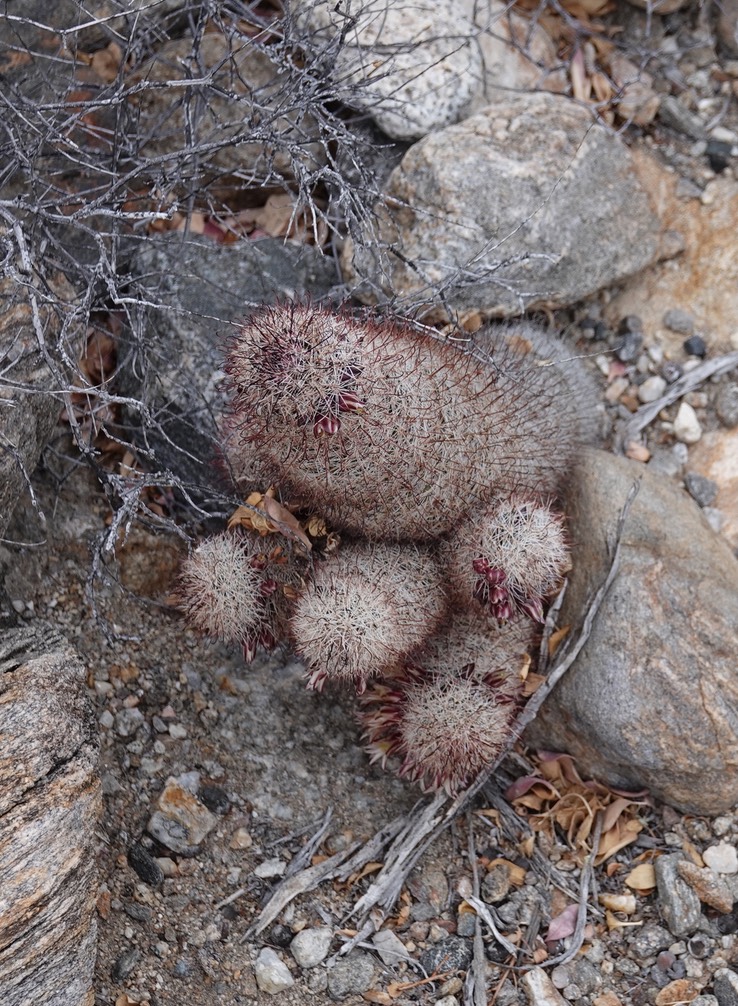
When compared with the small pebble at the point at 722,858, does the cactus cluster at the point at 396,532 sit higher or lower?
higher

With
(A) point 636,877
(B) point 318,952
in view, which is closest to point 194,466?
(B) point 318,952

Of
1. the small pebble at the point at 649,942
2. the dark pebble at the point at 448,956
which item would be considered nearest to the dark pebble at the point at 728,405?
the small pebble at the point at 649,942

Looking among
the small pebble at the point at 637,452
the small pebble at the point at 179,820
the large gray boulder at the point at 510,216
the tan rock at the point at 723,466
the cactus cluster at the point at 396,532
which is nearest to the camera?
the cactus cluster at the point at 396,532

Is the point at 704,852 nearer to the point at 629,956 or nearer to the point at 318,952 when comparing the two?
the point at 629,956

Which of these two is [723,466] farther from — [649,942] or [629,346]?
[649,942]

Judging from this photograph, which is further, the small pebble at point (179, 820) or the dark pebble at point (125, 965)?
the small pebble at point (179, 820)

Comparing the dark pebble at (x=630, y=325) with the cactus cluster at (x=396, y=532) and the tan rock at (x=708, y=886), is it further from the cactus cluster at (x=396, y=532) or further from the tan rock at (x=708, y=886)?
the tan rock at (x=708, y=886)

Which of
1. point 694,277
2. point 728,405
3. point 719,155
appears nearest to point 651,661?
point 728,405

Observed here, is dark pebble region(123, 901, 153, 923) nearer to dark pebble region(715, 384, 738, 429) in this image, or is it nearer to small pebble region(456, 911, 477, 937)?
small pebble region(456, 911, 477, 937)

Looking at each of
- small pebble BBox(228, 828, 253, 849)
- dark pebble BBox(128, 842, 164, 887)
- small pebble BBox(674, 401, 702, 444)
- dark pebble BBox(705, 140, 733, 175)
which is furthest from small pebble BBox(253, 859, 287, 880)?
dark pebble BBox(705, 140, 733, 175)
